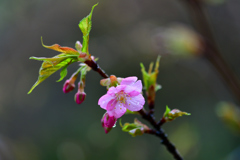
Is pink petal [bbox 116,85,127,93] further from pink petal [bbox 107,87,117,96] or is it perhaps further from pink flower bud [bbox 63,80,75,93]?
pink flower bud [bbox 63,80,75,93]

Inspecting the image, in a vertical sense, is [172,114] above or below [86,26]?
below

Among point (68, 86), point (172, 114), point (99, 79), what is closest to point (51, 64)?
point (68, 86)

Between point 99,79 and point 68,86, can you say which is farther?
point 99,79

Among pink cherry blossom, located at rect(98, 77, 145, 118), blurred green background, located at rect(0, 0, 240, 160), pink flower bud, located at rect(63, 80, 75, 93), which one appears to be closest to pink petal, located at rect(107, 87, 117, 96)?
pink cherry blossom, located at rect(98, 77, 145, 118)

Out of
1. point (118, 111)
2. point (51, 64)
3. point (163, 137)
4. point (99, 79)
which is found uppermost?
point (51, 64)

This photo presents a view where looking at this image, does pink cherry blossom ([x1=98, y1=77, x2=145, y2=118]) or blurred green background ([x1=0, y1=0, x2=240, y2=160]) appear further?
blurred green background ([x1=0, y1=0, x2=240, y2=160])

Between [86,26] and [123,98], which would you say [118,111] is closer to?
[123,98]
